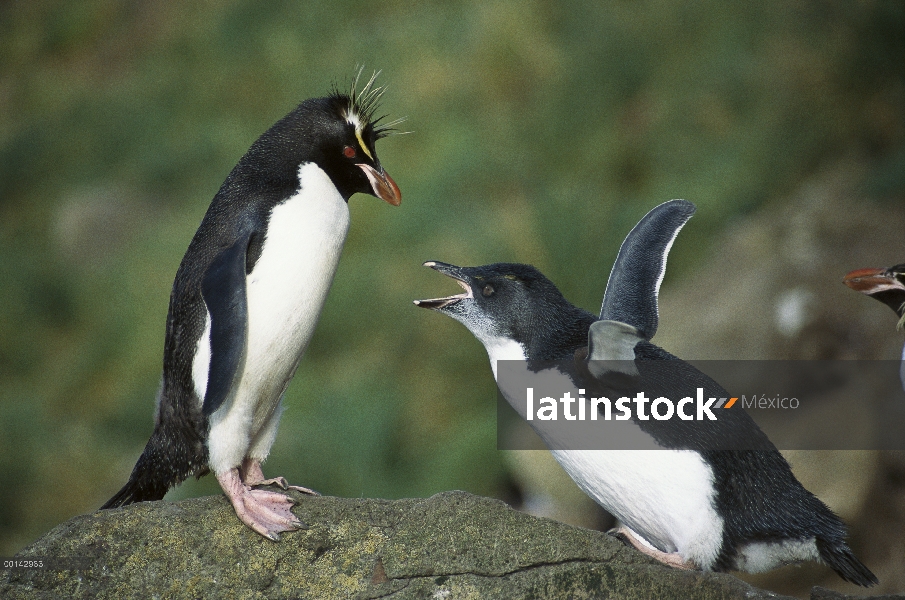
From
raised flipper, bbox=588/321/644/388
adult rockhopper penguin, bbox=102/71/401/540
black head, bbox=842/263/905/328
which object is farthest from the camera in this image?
black head, bbox=842/263/905/328

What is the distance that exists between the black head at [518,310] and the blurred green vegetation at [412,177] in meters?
3.49

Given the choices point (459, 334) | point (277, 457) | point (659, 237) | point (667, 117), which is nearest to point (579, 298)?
point (459, 334)

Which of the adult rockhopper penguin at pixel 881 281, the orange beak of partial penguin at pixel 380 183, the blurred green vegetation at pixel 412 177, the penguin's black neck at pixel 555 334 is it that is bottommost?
the penguin's black neck at pixel 555 334

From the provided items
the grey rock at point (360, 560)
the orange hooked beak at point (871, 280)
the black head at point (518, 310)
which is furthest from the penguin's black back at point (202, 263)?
the orange hooked beak at point (871, 280)

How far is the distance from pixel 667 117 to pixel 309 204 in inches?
234

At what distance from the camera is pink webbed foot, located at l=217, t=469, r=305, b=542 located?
8.43 ft

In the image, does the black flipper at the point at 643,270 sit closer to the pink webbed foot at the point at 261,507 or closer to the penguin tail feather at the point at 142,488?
the pink webbed foot at the point at 261,507

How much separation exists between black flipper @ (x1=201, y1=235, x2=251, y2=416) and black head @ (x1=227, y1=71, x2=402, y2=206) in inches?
13.9

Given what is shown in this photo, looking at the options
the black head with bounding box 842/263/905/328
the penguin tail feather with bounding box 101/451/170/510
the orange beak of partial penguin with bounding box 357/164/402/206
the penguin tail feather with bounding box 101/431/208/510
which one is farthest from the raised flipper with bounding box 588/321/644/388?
the black head with bounding box 842/263/905/328

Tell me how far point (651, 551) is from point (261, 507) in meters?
1.05

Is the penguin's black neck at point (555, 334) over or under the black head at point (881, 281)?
under

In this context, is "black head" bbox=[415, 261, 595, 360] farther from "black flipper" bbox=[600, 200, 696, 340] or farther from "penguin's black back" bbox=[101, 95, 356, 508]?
"penguin's black back" bbox=[101, 95, 356, 508]

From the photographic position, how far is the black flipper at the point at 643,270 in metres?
2.82

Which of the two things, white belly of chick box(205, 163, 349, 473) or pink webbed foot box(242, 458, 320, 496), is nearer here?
white belly of chick box(205, 163, 349, 473)
